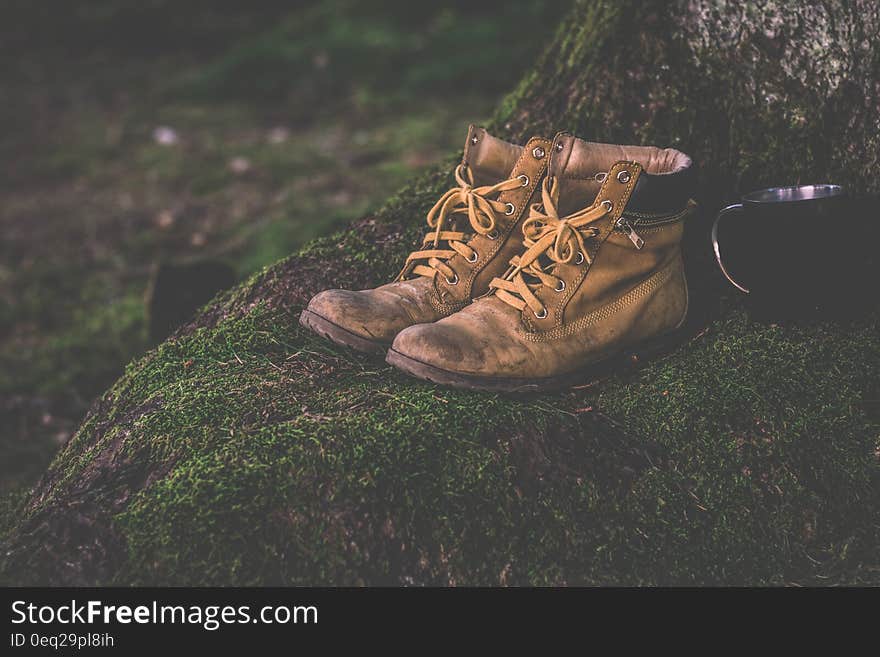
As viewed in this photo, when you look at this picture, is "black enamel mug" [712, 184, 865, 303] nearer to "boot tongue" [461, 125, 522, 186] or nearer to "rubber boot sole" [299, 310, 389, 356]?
"boot tongue" [461, 125, 522, 186]

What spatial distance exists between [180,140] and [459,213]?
626cm

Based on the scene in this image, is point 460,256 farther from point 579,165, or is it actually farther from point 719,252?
point 719,252

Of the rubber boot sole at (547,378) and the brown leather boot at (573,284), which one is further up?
the brown leather boot at (573,284)

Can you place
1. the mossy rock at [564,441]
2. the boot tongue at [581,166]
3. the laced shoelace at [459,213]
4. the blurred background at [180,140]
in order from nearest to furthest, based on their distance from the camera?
the mossy rock at [564,441]
the boot tongue at [581,166]
the laced shoelace at [459,213]
the blurred background at [180,140]

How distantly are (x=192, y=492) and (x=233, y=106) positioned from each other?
26.0 ft

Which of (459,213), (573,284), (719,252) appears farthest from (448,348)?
(719,252)

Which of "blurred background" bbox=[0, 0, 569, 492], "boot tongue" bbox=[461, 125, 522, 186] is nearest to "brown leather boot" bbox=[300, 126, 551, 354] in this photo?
"boot tongue" bbox=[461, 125, 522, 186]

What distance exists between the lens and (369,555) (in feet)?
7.20

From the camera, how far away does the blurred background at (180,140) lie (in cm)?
515

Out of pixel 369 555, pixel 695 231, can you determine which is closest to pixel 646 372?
pixel 695 231

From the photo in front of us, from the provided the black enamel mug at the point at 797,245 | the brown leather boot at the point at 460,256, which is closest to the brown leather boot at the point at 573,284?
the brown leather boot at the point at 460,256

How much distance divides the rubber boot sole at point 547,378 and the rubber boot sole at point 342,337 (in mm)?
87

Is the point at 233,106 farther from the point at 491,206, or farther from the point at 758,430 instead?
the point at 758,430

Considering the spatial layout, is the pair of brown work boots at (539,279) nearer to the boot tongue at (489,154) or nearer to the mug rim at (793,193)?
the boot tongue at (489,154)
